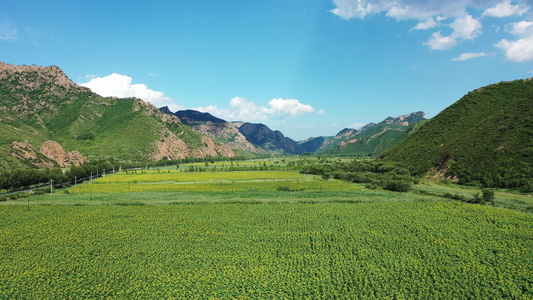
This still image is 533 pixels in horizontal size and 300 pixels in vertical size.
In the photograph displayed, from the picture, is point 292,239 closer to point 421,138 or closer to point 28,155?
point 421,138

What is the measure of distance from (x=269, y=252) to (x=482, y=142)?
71810 mm

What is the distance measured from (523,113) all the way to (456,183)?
28.3m

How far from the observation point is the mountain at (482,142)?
61.3 metres

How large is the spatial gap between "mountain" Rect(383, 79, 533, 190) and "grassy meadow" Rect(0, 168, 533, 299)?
984 inches

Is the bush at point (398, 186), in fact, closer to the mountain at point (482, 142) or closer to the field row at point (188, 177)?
the mountain at point (482, 142)

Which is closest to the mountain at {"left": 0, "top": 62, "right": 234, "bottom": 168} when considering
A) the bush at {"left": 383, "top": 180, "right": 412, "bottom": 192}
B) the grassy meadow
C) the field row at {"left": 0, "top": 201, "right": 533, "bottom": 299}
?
the grassy meadow

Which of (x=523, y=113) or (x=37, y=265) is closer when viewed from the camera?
(x=37, y=265)

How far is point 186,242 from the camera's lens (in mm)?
30812

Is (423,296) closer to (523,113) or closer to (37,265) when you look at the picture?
(37,265)

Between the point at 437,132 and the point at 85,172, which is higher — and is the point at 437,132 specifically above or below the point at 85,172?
above

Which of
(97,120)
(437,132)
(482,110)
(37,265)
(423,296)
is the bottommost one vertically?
(423,296)

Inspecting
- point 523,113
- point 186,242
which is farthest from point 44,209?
point 523,113

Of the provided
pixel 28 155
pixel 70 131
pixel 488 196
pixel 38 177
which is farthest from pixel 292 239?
pixel 70 131

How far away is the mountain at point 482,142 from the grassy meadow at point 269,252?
984 inches
